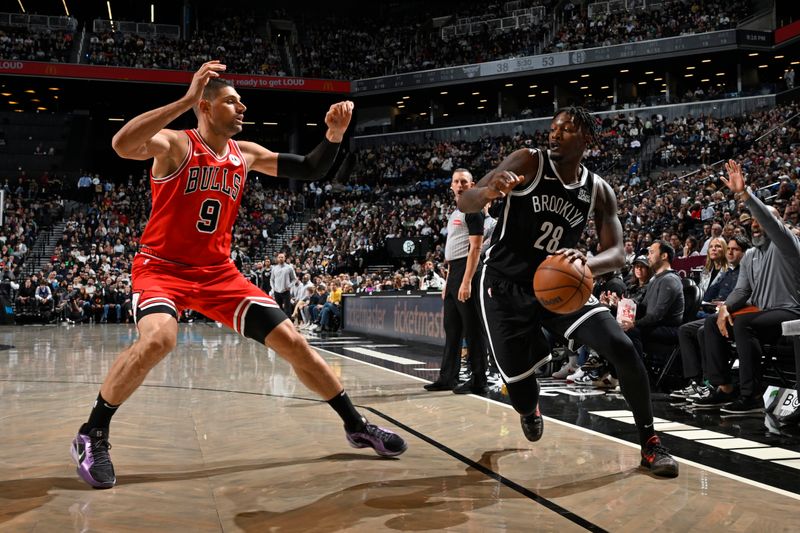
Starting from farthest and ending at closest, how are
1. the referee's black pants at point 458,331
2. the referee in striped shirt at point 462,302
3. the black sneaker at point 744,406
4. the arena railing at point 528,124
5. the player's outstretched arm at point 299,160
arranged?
the arena railing at point 528,124 < the referee's black pants at point 458,331 < the referee in striped shirt at point 462,302 < the black sneaker at point 744,406 < the player's outstretched arm at point 299,160

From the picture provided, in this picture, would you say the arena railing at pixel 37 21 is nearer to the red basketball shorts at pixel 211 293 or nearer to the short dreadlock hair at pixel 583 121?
the red basketball shorts at pixel 211 293

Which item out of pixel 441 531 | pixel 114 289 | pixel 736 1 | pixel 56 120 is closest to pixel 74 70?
pixel 56 120

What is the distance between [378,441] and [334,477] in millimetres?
466

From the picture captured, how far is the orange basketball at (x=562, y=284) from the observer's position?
11.5ft

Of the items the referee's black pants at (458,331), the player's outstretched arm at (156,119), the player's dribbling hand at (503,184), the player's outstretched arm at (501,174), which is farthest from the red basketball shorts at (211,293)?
the referee's black pants at (458,331)

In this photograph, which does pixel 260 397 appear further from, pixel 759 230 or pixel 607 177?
pixel 607 177

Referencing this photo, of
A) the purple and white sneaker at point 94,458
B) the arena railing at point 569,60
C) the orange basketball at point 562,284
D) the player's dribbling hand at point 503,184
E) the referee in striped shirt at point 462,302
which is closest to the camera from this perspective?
the purple and white sneaker at point 94,458

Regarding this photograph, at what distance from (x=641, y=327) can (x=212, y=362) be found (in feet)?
17.5

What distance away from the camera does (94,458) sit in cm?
333

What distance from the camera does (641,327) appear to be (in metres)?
6.62

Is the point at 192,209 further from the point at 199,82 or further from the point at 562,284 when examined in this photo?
the point at 562,284

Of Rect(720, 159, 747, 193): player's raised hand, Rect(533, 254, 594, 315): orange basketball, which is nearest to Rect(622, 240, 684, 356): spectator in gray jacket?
Rect(720, 159, 747, 193): player's raised hand

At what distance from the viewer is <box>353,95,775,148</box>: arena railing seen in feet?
98.4

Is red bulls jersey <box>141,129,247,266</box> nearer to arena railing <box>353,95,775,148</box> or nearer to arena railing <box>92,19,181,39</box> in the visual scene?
arena railing <box>353,95,775,148</box>
